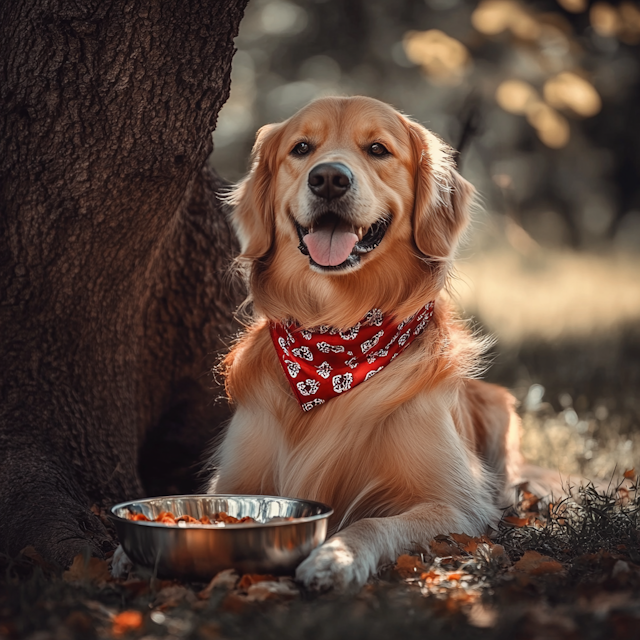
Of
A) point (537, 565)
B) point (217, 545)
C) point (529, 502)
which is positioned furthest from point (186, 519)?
point (529, 502)

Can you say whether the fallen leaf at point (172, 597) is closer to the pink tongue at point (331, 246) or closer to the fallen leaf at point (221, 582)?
the fallen leaf at point (221, 582)

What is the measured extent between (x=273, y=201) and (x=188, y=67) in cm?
74

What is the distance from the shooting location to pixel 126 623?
1903 mm

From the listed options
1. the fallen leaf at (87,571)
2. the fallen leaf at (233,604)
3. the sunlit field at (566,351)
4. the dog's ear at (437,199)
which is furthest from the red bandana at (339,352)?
the fallen leaf at (233,604)

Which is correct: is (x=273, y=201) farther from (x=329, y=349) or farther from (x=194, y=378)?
(x=194, y=378)

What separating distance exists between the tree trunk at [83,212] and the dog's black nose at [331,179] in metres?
0.53

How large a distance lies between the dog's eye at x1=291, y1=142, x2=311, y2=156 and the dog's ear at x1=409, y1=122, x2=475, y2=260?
48cm

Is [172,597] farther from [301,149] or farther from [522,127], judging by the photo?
[522,127]

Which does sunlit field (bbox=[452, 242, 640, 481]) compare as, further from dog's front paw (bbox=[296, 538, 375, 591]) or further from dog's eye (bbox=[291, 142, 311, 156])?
dog's front paw (bbox=[296, 538, 375, 591])

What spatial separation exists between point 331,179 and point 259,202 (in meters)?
0.66

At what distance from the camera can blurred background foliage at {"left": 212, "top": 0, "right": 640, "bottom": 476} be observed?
463cm

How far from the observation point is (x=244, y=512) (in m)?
2.79

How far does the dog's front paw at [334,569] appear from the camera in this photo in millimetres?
2268

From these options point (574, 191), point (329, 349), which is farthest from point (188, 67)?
point (574, 191)
